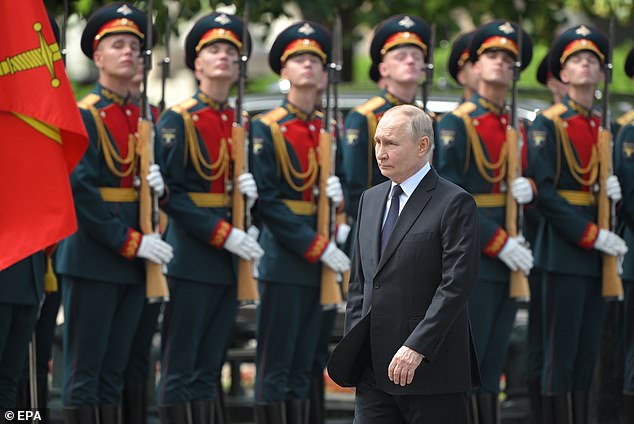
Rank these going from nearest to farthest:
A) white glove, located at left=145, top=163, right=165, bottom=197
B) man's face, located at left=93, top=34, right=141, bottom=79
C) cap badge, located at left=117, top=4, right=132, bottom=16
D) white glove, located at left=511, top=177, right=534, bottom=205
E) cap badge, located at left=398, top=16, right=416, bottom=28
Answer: white glove, located at left=145, top=163, right=165, bottom=197 → man's face, located at left=93, top=34, right=141, bottom=79 → cap badge, located at left=117, top=4, right=132, bottom=16 → white glove, located at left=511, top=177, right=534, bottom=205 → cap badge, located at left=398, top=16, right=416, bottom=28

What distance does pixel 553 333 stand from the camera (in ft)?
29.5

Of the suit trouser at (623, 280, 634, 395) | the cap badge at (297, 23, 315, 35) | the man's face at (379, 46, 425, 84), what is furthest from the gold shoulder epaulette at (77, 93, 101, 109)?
the suit trouser at (623, 280, 634, 395)

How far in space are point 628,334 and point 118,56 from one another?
328 cm

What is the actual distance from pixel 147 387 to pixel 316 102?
1.87 meters

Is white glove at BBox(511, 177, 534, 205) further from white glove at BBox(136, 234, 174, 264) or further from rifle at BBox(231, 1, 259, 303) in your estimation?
white glove at BBox(136, 234, 174, 264)

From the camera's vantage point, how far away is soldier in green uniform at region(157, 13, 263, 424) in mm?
8375

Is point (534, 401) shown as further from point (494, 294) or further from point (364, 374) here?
point (364, 374)

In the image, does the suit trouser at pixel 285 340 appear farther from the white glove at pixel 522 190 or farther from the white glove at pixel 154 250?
the white glove at pixel 522 190

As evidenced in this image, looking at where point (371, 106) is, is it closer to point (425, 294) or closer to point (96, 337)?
point (96, 337)

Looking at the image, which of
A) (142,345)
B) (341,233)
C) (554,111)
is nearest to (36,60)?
(142,345)

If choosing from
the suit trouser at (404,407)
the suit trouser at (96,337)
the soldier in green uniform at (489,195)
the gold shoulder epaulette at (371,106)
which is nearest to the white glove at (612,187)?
the soldier in green uniform at (489,195)

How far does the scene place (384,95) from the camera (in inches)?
358

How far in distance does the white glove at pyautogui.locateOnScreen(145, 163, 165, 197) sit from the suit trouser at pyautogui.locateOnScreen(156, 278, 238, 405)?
0.56 metres

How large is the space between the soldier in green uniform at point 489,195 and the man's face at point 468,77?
0.53m
